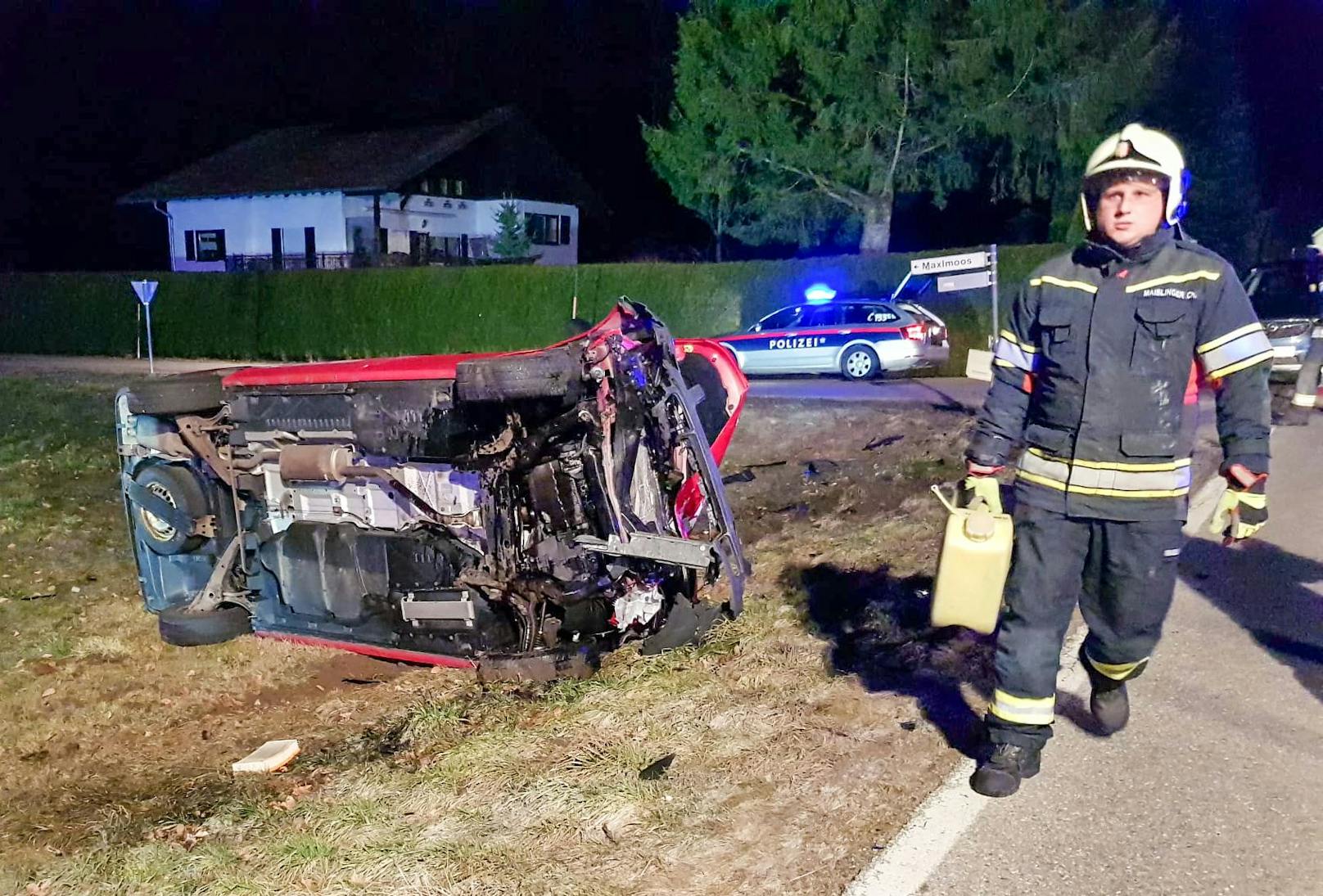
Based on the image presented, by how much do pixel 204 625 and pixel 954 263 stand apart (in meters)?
8.14

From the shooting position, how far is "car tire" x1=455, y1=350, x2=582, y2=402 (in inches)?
150

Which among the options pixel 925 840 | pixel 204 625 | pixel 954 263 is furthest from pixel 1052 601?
pixel 954 263

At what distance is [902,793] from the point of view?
125 inches

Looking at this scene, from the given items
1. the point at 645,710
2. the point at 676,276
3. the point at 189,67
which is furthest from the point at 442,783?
the point at 189,67

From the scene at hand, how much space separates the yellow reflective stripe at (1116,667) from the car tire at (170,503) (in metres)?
3.90

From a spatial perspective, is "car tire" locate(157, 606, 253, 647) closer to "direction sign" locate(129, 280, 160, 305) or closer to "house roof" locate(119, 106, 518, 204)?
"direction sign" locate(129, 280, 160, 305)

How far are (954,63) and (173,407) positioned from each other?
20498 mm

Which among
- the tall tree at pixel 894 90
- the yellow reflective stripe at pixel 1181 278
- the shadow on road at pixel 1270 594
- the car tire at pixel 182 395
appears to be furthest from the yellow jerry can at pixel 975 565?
the tall tree at pixel 894 90

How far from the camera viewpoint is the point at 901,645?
4355 mm

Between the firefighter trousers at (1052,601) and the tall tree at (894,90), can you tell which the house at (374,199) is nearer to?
the tall tree at (894,90)

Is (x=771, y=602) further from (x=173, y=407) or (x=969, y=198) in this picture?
(x=969, y=198)

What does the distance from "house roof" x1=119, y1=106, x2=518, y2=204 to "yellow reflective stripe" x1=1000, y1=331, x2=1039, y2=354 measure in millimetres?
29552

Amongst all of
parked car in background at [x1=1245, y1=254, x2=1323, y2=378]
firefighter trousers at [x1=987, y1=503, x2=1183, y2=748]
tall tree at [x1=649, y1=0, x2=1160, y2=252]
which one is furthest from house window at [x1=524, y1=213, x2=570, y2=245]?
firefighter trousers at [x1=987, y1=503, x2=1183, y2=748]

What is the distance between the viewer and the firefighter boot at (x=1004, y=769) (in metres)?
3.14
